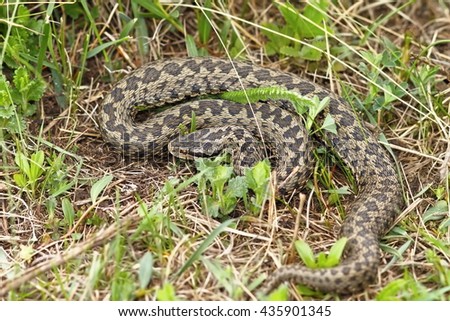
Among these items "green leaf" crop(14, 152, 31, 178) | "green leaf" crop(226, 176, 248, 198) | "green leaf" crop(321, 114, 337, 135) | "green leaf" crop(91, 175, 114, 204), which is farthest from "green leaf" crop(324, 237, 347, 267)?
"green leaf" crop(14, 152, 31, 178)

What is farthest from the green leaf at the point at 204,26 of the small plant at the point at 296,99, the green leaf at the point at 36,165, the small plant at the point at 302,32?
the green leaf at the point at 36,165

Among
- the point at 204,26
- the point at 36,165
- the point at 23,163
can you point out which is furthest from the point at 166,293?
the point at 204,26

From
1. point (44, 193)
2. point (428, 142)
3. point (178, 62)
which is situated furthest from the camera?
point (178, 62)

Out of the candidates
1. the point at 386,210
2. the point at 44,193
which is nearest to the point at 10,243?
the point at 44,193

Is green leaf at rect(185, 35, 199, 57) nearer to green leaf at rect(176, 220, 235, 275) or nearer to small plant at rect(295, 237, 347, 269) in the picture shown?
green leaf at rect(176, 220, 235, 275)

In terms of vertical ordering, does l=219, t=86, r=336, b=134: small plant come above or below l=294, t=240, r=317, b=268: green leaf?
above

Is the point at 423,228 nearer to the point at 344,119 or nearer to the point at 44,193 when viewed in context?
the point at 344,119
